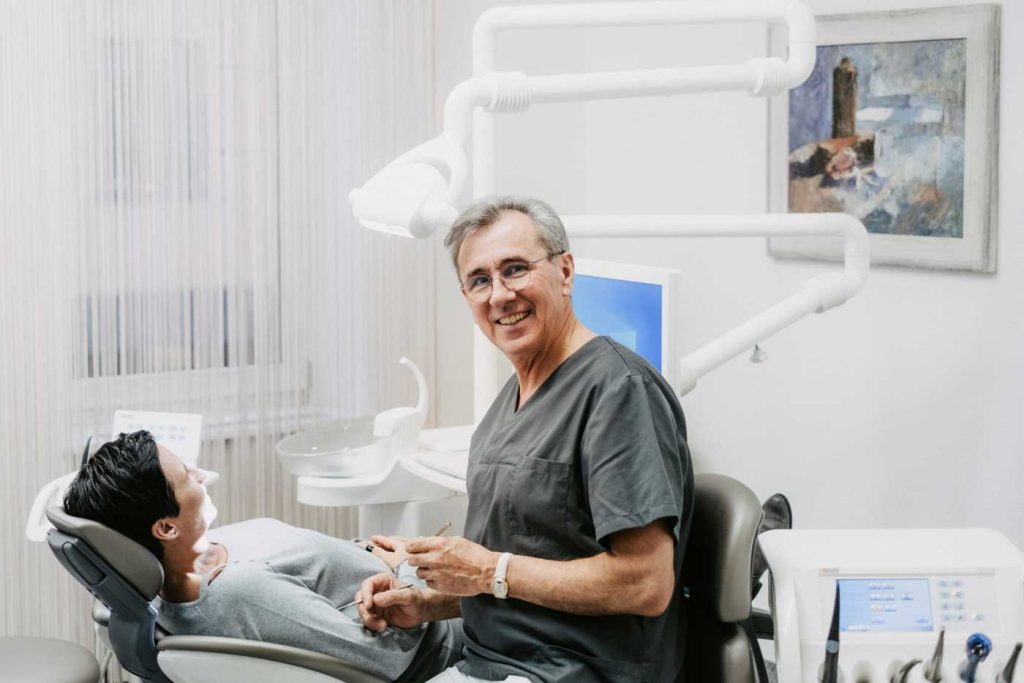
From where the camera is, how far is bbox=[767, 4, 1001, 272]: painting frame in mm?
2486

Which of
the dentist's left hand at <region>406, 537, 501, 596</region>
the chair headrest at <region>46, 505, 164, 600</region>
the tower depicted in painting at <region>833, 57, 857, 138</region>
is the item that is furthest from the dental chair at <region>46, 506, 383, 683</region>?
the tower depicted in painting at <region>833, 57, 857, 138</region>

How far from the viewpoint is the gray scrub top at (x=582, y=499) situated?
1.62 meters

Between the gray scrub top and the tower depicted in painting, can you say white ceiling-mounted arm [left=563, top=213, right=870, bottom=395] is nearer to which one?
the tower depicted in painting

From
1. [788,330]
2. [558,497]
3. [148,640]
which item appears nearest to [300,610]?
[148,640]

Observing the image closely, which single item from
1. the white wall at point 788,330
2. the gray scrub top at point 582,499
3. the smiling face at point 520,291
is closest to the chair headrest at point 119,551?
the gray scrub top at point 582,499

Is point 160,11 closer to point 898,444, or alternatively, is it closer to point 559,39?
point 559,39

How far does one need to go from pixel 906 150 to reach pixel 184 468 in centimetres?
168

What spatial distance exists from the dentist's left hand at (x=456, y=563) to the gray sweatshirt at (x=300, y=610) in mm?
254

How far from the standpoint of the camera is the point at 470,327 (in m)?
3.65

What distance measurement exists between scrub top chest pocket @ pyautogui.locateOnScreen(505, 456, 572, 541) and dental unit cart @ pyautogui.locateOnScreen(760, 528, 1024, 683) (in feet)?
1.30

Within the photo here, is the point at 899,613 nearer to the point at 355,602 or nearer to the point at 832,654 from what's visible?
the point at 832,654

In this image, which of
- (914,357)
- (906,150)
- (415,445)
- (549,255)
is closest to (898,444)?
(914,357)

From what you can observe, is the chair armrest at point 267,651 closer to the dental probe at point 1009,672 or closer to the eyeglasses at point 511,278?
the eyeglasses at point 511,278

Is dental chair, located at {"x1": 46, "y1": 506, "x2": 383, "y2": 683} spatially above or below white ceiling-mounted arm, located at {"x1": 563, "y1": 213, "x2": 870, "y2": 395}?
below
